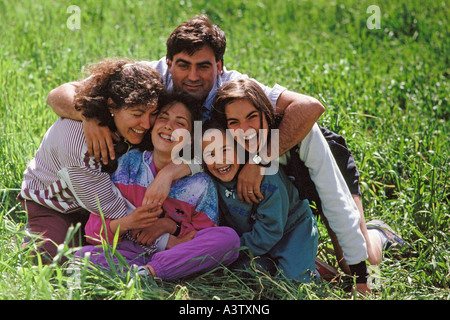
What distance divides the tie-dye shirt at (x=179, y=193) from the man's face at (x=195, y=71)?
1.91 feet

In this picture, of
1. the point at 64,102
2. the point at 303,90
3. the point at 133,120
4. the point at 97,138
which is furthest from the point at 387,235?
the point at 64,102

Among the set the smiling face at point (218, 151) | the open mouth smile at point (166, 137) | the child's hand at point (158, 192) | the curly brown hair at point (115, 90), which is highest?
the curly brown hair at point (115, 90)

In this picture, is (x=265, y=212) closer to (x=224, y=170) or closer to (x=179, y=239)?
(x=224, y=170)

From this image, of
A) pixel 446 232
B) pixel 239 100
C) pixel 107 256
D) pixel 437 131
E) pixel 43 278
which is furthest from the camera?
pixel 437 131

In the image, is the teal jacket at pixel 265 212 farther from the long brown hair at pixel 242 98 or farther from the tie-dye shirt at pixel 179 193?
the long brown hair at pixel 242 98

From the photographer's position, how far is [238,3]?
788cm

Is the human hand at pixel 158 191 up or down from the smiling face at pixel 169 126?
down

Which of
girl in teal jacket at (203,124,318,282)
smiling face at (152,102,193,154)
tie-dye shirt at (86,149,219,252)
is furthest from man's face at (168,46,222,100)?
tie-dye shirt at (86,149,219,252)

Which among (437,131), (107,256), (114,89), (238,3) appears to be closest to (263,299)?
(107,256)

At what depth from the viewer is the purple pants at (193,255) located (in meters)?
2.99

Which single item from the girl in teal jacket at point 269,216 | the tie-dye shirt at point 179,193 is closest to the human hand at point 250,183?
the girl in teal jacket at point 269,216

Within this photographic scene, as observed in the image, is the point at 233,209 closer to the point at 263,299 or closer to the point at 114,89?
the point at 263,299

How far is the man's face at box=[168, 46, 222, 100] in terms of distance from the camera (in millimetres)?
3508

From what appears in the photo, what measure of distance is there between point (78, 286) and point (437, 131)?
3.26 m
